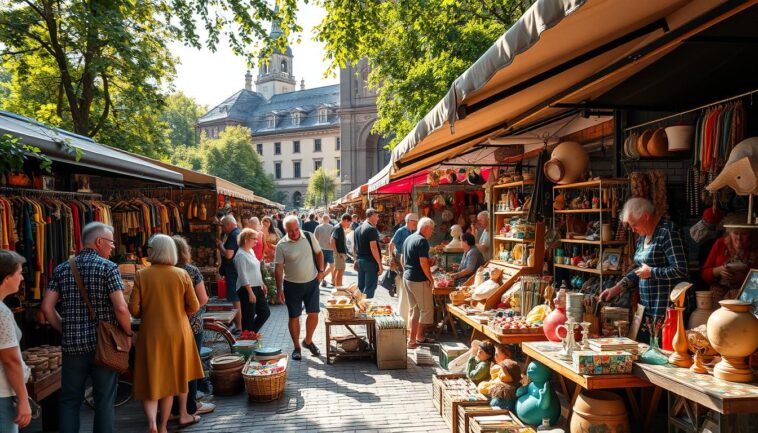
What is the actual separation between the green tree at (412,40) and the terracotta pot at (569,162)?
495 centimetres

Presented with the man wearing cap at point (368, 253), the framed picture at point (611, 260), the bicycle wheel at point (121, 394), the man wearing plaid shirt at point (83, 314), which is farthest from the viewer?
the man wearing cap at point (368, 253)

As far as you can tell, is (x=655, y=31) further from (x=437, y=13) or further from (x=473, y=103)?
(x=437, y=13)

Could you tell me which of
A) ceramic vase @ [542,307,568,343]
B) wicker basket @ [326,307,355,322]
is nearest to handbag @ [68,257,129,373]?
wicker basket @ [326,307,355,322]

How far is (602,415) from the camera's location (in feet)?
11.6

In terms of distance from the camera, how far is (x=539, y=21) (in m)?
2.21

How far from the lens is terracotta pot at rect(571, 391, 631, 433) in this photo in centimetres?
352

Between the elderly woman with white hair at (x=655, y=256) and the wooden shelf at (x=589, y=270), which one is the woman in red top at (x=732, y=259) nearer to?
the elderly woman with white hair at (x=655, y=256)

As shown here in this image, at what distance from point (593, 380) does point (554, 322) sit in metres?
1.00

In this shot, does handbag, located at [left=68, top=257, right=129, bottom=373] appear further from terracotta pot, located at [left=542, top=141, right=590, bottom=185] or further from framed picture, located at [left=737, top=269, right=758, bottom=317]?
terracotta pot, located at [left=542, top=141, right=590, bottom=185]

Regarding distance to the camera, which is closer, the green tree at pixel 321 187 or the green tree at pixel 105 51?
the green tree at pixel 105 51

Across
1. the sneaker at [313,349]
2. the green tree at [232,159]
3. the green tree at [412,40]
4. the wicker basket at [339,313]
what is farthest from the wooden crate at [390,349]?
the green tree at [232,159]

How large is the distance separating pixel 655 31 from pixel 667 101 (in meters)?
1.60

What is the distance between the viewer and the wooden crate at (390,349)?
6086mm

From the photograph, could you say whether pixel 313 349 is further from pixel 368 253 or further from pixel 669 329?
pixel 669 329
